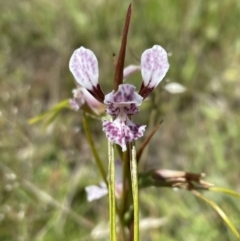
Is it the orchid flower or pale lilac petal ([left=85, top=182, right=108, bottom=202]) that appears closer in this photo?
the orchid flower

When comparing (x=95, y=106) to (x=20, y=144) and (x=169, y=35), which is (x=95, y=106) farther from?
(x=169, y=35)

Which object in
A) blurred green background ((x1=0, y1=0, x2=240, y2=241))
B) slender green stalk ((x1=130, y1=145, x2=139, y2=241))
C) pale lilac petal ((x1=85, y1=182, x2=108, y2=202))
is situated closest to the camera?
slender green stalk ((x1=130, y1=145, x2=139, y2=241))

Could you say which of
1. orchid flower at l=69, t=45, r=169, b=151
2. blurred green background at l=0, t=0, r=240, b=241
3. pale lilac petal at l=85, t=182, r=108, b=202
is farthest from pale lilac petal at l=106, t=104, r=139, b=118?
blurred green background at l=0, t=0, r=240, b=241

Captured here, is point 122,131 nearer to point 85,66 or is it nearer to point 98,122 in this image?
point 85,66

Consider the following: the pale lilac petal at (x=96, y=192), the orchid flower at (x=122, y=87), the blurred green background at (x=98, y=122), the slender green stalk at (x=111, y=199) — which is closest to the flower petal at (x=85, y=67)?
the orchid flower at (x=122, y=87)

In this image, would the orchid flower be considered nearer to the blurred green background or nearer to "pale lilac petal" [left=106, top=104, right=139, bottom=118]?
"pale lilac petal" [left=106, top=104, right=139, bottom=118]

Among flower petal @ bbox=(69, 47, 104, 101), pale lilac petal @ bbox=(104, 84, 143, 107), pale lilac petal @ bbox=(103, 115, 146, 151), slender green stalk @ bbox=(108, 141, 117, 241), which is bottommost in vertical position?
slender green stalk @ bbox=(108, 141, 117, 241)

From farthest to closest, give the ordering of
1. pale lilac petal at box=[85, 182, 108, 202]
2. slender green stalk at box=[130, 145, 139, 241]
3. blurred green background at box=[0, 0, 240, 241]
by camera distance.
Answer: blurred green background at box=[0, 0, 240, 241] < pale lilac petal at box=[85, 182, 108, 202] < slender green stalk at box=[130, 145, 139, 241]

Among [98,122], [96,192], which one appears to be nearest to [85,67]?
[96,192]
